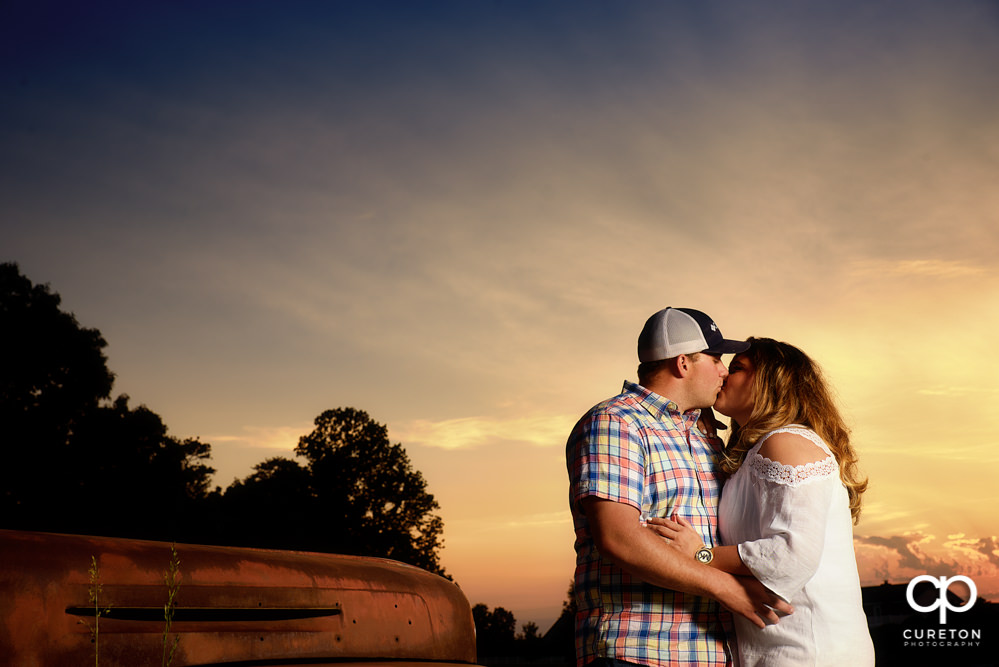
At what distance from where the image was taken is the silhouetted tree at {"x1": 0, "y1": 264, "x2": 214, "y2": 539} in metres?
20.4

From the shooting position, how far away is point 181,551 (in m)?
2.96

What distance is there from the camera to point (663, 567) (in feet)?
9.87

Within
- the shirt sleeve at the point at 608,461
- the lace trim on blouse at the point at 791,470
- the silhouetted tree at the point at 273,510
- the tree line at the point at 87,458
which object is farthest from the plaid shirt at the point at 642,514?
the silhouetted tree at the point at 273,510

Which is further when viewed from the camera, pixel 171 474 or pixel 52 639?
pixel 171 474

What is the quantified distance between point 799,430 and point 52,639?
8.83 feet

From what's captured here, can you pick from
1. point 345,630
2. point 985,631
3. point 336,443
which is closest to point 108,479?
point 336,443

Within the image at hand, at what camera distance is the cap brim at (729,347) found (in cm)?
377

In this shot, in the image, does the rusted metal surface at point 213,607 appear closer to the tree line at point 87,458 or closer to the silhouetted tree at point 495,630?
the tree line at point 87,458

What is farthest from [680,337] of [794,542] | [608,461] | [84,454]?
[84,454]

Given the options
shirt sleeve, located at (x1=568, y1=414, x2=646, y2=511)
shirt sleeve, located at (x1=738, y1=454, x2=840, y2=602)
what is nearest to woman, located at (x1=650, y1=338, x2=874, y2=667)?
shirt sleeve, located at (x1=738, y1=454, x2=840, y2=602)

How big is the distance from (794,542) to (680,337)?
3.31ft

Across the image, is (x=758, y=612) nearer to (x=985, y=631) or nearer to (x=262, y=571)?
(x=262, y=571)

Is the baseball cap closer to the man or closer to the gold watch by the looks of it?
the man

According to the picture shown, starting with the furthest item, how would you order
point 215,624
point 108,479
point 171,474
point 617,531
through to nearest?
point 171,474 < point 108,479 < point 617,531 < point 215,624
